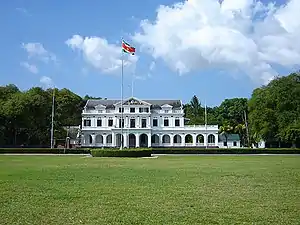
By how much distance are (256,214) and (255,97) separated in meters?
74.6

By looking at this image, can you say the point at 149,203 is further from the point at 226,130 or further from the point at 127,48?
the point at 226,130

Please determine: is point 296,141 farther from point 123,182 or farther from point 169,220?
point 169,220

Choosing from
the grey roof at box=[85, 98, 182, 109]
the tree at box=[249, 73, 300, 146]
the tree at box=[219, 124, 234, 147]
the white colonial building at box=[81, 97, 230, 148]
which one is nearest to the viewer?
the tree at box=[249, 73, 300, 146]

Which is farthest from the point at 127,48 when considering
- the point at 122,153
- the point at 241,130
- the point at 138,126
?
the point at 241,130

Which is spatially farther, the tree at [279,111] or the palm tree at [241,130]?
the palm tree at [241,130]

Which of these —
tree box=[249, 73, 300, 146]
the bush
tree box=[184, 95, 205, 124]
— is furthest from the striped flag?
tree box=[184, 95, 205, 124]

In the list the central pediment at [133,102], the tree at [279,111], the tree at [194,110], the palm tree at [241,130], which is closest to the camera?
the tree at [279,111]

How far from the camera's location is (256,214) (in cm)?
1021

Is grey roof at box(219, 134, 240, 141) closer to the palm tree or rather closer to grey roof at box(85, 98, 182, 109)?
the palm tree

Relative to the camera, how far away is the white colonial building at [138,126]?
99.8 metres

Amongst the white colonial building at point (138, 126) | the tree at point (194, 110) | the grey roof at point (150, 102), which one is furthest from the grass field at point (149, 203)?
the tree at point (194, 110)

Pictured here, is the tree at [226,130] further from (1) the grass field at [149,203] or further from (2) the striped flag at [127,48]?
(1) the grass field at [149,203]

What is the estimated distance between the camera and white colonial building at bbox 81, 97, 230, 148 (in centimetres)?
9975

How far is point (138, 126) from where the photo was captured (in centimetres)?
10044
